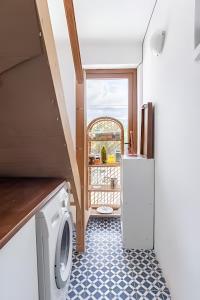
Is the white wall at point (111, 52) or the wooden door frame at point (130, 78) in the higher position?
the white wall at point (111, 52)

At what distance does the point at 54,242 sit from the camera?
1.18 meters

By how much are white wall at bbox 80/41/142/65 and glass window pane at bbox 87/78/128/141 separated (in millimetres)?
295

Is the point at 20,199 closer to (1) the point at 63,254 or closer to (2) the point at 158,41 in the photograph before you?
(1) the point at 63,254

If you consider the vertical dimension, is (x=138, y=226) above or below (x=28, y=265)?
below

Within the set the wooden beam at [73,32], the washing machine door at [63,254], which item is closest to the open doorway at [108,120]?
the wooden beam at [73,32]

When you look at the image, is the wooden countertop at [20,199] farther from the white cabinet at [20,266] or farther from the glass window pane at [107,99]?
the glass window pane at [107,99]

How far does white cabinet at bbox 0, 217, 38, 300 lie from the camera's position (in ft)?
2.40

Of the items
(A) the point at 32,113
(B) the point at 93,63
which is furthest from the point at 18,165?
(B) the point at 93,63

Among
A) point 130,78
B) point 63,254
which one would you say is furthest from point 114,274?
point 130,78

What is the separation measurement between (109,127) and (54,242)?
6.91 feet

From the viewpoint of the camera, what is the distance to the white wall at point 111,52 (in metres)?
2.83

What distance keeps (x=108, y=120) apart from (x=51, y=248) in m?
2.17

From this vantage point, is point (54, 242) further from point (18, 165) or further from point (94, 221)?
point (94, 221)

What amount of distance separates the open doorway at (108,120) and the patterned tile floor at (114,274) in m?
0.85
